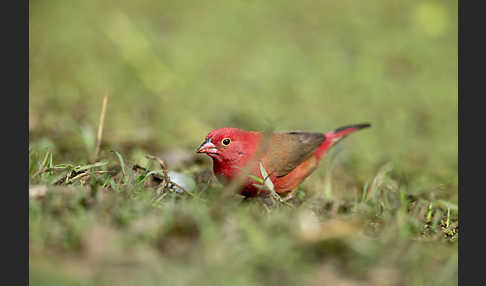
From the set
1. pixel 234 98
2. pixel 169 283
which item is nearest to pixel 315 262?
pixel 169 283

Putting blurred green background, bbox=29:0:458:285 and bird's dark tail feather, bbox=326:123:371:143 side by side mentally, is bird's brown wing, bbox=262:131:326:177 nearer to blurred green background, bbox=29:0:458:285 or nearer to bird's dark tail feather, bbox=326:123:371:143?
bird's dark tail feather, bbox=326:123:371:143

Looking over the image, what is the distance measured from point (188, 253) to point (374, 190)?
7.49 ft

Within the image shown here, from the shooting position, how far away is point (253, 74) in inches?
343

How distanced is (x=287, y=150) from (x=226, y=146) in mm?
757

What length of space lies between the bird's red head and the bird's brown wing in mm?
229

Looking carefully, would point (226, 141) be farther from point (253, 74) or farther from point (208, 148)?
point (253, 74)

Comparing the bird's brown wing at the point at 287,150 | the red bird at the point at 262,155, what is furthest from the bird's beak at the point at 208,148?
the bird's brown wing at the point at 287,150

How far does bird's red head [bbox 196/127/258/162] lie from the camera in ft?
15.0

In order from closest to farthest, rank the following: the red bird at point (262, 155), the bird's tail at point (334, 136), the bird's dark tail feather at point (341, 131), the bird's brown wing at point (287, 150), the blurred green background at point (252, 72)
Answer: the red bird at point (262, 155), the bird's brown wing at point (287, 150), the bird's tail at point (334, 136), the bird's dark tail feather at point (341, 131), the blurred green background at point (252, 72)

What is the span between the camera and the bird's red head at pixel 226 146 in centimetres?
458

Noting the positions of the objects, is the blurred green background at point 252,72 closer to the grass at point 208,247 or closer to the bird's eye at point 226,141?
the bird's eye at point 226,141

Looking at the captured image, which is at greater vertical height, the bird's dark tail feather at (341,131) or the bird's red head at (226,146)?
the bird's dark tail feather at (341,131)

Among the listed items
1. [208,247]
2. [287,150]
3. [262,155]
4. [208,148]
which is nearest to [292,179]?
[287,150]

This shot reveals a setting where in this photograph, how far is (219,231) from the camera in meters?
2.67
